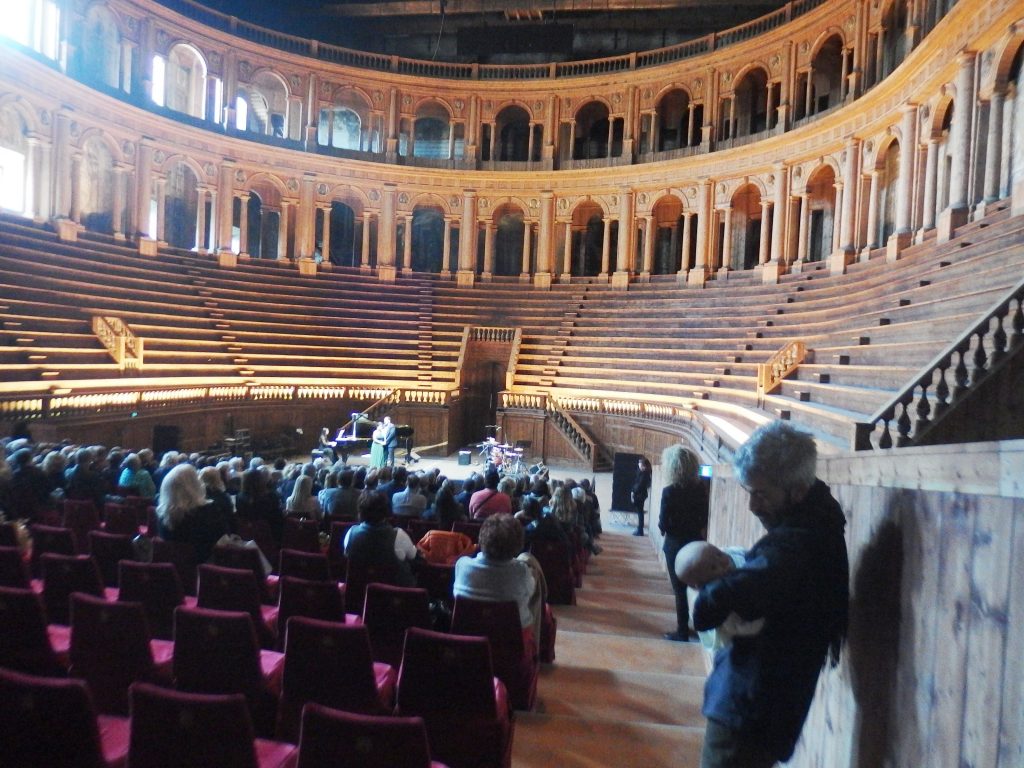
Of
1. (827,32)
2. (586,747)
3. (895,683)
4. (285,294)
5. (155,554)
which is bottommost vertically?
(586,747)

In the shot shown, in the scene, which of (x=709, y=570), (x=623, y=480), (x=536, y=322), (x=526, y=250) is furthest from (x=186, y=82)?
(x=709, y=570)

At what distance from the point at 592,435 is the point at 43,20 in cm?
1960

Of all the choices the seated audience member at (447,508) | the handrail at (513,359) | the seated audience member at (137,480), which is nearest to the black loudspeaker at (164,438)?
the seated audience member at (137,480)

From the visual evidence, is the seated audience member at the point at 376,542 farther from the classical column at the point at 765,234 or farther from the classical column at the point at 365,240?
the classical column at the point at 365,240

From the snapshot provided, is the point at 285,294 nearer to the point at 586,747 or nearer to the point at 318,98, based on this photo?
the point at 318,98

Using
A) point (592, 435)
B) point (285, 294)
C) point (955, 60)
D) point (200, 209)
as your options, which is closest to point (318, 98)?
point (200, 209)

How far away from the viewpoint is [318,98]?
2741cm

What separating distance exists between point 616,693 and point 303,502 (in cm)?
388

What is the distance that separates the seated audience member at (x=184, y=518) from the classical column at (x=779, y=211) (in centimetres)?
2083

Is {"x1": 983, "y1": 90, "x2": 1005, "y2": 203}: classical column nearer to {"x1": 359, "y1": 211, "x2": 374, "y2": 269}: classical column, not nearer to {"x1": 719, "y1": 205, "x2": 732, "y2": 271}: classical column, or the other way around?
{"x1": 719, "y1": 205, "x2": 732, "y2": 271}: classical column

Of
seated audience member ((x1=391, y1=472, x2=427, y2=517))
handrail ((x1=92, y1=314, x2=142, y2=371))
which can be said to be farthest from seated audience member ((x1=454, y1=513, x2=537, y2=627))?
handrail ((x1=92, y1=314, x2=142, y2=371))

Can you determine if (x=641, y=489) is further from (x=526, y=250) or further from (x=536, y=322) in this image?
(x=526, y=250)

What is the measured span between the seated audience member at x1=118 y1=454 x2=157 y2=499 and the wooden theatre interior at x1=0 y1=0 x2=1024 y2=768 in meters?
6.05

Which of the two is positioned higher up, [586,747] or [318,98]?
[318,98]
